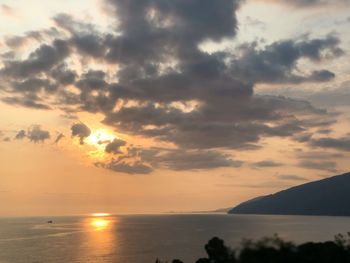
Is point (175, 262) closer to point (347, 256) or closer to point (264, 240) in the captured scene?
point (264, 240)

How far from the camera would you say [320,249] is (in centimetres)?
10119

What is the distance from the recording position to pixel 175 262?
113 meters

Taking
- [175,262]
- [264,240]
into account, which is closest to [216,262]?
[175,262]

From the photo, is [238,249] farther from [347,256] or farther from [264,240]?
[347,256]

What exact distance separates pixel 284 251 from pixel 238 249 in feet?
37.2

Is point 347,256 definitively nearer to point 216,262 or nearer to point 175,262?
point 216,262

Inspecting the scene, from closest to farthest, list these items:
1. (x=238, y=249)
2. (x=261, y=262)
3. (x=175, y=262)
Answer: (x=261, y=262) → (x=238, y=249) → (x=175, y=262)

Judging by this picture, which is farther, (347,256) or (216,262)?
(216,262)

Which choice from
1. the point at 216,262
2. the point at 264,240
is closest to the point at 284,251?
the point at 264,240

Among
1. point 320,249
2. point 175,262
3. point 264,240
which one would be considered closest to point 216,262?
point 175,262

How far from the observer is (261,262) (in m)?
96.8

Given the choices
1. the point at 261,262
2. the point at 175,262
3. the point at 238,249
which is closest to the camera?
the point at 261,262

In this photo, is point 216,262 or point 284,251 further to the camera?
point 216,262

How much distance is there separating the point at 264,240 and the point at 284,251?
4.85 meters
